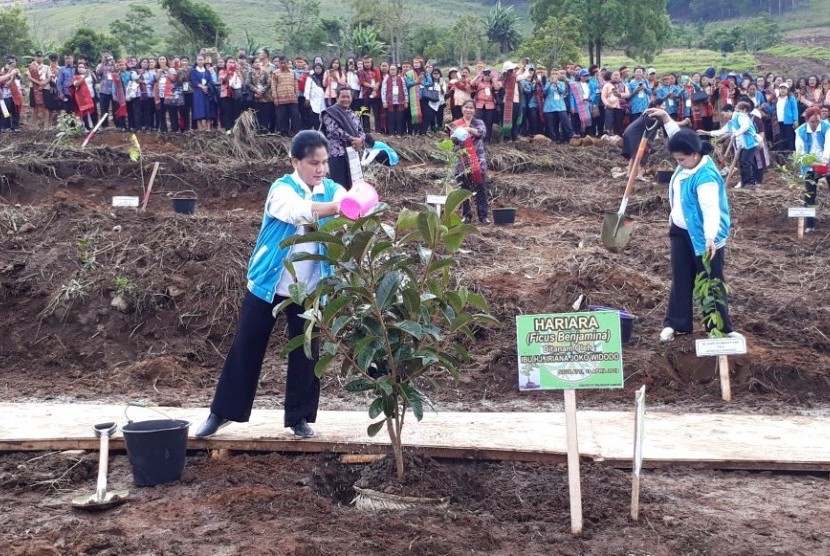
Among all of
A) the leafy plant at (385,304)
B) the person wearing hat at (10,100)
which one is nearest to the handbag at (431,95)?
the person wearing hat at (10,100)

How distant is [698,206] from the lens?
6719mm

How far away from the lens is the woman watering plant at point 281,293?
4711 mm

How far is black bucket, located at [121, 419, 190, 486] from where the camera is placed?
4457 mm

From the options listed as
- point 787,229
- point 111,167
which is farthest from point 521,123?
Answer: point 111,167

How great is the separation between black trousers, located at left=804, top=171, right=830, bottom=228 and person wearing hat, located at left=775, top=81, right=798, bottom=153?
6477 mm

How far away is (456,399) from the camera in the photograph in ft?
22.1

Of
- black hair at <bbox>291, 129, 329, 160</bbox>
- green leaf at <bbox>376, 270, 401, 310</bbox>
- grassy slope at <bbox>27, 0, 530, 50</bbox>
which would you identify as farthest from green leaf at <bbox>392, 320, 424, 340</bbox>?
grassy slope at <bbox>27, 0, 530, 50</bbox>

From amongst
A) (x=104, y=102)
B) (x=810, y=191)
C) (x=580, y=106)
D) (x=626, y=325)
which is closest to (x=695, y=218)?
(x=626, y=325)

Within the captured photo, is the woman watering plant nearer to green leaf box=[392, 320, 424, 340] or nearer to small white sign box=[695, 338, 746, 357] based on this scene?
green leaf box=[392, 320, 424, 340]

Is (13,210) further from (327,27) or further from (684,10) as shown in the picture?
(684,10)

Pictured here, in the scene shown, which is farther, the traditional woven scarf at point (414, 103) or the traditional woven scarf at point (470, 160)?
the traditional woven scarf at point (414, 103)

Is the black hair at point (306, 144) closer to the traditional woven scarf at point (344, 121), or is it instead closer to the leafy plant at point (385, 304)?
the leafy plant at point (385, 304)

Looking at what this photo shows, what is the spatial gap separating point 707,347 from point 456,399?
→ 183cm

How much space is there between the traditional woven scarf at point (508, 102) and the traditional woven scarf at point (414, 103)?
1.63 meters
